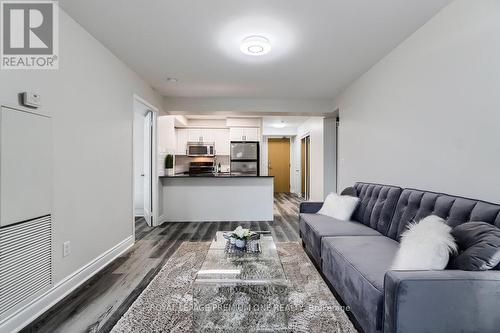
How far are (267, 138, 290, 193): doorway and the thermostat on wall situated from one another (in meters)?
8.27

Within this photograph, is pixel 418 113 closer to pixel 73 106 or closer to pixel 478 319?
pixel 478 319

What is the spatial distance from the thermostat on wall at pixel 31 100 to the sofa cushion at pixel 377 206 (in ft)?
10.6

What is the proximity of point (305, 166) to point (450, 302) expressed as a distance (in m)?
7.19

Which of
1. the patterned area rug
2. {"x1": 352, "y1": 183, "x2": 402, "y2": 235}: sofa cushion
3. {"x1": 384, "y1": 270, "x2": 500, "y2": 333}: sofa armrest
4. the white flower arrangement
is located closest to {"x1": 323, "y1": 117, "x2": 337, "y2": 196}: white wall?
{"x1": 352, "y1": 183, "x2": 402, "y2": 235}: sofa cushion

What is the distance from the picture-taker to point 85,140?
2.52 meters

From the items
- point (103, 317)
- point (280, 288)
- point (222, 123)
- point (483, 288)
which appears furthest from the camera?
point (222, 123)

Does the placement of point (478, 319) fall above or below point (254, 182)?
below

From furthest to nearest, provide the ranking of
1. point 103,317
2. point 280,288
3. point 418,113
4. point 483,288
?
point 418,113 < point 280,288 < point 103,317 < point 483,288

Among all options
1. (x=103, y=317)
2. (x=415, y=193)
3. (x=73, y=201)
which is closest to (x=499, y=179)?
(x=415, y=193)

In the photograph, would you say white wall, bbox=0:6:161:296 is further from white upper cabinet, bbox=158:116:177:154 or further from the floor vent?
white upper cabinet, bbox=158:116:177:154

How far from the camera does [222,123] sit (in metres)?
7.09

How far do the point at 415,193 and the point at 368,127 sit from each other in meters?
1.54

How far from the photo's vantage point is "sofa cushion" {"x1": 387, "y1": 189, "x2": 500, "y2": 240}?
1578 mm

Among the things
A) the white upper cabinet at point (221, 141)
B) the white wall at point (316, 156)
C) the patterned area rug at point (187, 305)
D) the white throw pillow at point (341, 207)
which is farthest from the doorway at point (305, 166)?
→ the patterned area rug at point (187, 305)
